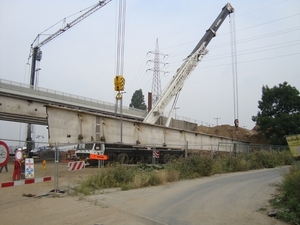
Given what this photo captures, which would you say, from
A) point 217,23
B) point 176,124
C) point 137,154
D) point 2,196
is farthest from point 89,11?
point 2,196

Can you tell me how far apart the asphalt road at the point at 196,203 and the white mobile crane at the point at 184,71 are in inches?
616

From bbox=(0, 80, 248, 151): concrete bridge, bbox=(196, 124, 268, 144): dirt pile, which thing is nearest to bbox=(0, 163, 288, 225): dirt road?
bbox=(0, 80, 248, 151): concrete bridge

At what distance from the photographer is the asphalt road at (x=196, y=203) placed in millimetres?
7008

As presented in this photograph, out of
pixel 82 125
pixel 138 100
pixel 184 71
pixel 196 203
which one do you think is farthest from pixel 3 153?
pixel 138 100

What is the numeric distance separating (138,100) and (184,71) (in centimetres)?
5205

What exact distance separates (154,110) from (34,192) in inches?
688

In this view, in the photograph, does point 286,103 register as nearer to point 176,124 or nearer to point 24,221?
point 176,124

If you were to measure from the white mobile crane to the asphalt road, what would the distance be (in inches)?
616

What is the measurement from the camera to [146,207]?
327 inches

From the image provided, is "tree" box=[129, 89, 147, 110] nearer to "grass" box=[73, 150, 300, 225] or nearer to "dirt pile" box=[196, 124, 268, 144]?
"dirt pile" box=[196, 124, 268, 144]

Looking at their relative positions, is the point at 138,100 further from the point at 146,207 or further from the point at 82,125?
the point at 146,207

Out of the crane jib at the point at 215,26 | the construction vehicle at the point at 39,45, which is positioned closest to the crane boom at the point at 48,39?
the construction vehicle at the point at 39,45

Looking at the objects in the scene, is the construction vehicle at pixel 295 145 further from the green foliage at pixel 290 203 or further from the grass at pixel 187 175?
the green foliage at pixel 290 203

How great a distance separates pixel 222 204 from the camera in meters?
8.59
